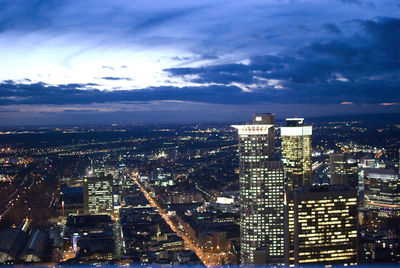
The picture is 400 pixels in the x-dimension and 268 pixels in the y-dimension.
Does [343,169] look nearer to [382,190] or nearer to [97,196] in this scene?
[382,190]

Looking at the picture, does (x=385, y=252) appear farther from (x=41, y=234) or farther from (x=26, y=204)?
(x=26, y=204)

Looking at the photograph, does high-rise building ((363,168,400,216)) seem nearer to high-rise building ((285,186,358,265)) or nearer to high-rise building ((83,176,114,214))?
high-rise building ((285,186,358,265))

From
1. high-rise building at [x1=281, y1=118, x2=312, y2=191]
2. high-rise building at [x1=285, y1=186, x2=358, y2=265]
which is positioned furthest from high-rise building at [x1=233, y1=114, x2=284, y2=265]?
high-rise building at [x1=281, y1=118, x2=312, y2=191]

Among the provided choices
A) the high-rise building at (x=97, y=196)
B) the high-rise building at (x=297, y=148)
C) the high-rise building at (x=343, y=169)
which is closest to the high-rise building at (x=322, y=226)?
the high-rise building at (x=297, y=148)

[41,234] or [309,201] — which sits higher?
[309,201]

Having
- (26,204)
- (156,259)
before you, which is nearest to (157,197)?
(26,204)
